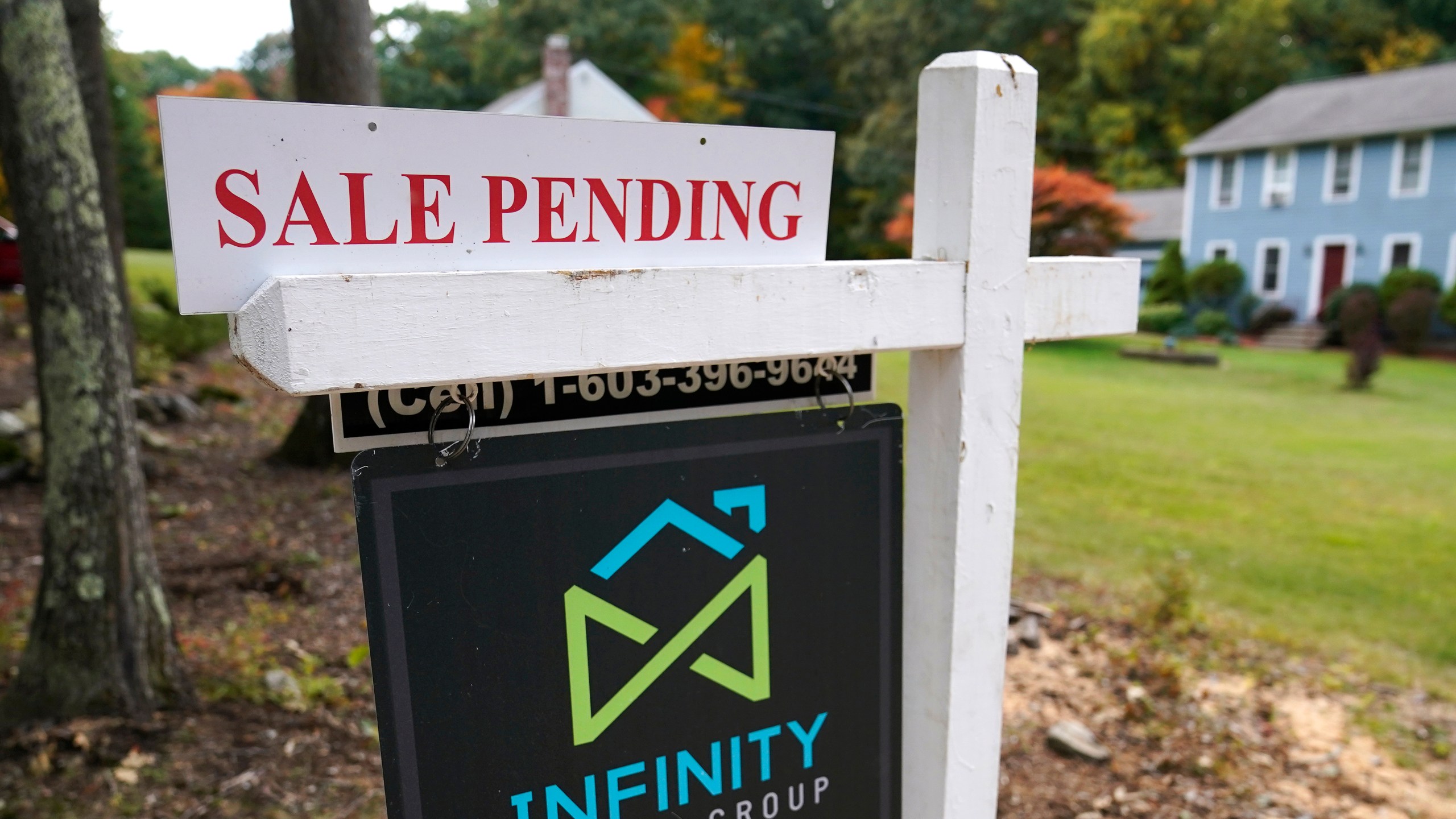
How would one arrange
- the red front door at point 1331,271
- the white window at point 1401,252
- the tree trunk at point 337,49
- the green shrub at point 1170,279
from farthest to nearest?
the green shrub at point 1170,279, the red front door at point 1331,271, the white window at point 1401,252, the tree trunk at point 337,49

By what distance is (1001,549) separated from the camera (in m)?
1.44

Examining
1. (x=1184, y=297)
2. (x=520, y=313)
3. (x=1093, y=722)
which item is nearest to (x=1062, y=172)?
(x=1184, y=297)

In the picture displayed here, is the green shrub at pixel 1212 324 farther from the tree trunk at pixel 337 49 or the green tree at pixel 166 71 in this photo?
the green tree at pixel 166 71

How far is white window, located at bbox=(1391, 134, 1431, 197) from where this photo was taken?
22.2 metres

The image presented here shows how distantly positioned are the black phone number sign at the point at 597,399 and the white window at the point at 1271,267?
2697 cm

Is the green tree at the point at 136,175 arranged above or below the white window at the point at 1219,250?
above

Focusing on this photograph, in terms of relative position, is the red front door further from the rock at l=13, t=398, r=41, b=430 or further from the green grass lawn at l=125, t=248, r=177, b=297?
the rock at l=13, t=398, r=41, b=430

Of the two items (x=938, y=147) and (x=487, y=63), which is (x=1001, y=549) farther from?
(x=487, y=63)

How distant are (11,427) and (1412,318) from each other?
2280cm

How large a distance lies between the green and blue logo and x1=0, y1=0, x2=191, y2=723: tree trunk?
284cm

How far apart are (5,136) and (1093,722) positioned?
4.40 meters

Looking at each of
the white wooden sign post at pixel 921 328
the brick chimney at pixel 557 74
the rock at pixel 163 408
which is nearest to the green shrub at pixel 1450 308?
the brick chimney at pixel 557 74

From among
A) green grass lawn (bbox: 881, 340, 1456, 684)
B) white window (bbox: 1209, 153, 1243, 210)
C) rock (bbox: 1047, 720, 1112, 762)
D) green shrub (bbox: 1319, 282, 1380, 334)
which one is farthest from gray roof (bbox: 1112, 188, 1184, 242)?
rock (bbox: 1047, 720, 1112, 762)

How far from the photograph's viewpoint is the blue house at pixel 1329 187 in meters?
22.2
